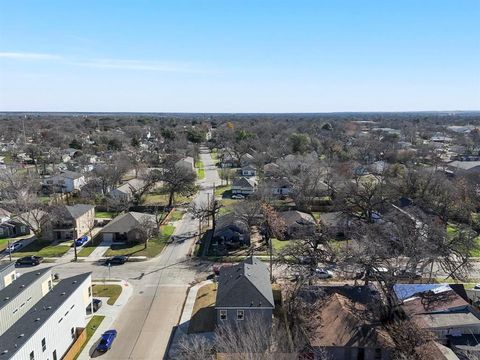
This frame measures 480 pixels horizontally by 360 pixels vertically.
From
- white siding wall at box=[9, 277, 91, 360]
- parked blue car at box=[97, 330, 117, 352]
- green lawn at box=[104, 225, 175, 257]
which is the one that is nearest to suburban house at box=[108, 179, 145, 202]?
green lawn at box=[104, 225, 175, 257]

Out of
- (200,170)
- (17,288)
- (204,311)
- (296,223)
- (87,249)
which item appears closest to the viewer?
(17,288)

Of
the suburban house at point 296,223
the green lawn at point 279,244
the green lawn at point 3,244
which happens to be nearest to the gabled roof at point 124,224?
the green lawn at point 3,244

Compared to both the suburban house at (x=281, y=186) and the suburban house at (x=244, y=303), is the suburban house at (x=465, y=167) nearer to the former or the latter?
the suburban house at (x=281, y=186)

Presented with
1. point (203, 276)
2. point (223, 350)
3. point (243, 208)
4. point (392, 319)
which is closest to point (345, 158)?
point (243, 208)

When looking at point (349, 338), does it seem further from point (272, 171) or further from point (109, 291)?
point (272, 171)

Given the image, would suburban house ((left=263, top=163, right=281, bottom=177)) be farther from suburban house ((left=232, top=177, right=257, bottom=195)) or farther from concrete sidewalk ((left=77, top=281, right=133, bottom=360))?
concrete sidewalk ((left=77, top=281, right=133, bottom=360))

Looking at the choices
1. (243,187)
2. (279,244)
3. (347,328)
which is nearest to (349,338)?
(347,328)

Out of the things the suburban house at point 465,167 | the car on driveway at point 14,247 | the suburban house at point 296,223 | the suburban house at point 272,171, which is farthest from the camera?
the suburban house at point 272,171
